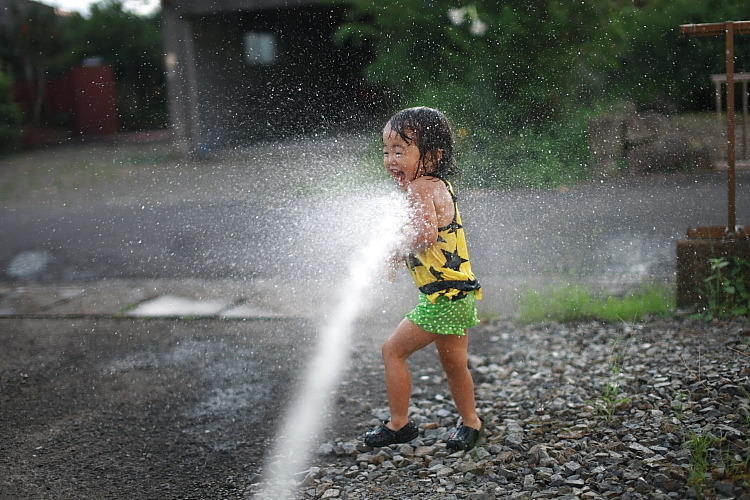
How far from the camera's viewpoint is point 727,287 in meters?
4.03

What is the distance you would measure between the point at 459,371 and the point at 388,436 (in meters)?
0.33

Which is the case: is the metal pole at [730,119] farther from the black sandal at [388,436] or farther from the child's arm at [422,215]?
the black sandal at [388,436]

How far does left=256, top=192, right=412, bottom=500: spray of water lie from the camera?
2748mm

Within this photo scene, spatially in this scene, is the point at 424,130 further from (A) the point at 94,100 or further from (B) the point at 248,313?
(A) the point at 94,100

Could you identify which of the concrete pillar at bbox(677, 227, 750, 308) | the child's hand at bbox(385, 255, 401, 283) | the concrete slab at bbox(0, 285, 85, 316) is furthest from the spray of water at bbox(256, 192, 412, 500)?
the concrete slab at bbox(0, 285, 85, 316)

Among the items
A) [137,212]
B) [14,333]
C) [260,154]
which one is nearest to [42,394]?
[14,333]

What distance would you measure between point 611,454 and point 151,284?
12.7 feet

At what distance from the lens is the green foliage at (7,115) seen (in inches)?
460

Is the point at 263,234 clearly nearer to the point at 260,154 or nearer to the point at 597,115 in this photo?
the point at 260,154

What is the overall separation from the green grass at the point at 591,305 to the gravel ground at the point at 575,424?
253 millimetres

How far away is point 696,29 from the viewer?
13.5 ft

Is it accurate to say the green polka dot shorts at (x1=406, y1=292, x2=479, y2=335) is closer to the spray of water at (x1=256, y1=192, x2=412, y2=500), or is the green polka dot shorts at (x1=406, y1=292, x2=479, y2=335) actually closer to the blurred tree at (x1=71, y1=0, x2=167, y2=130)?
the spray of water at (x1=256, y1=192, x2=412, y2=500)

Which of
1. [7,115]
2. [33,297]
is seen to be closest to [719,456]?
[33,297]

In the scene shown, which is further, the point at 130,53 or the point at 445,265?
the point at 130,53
